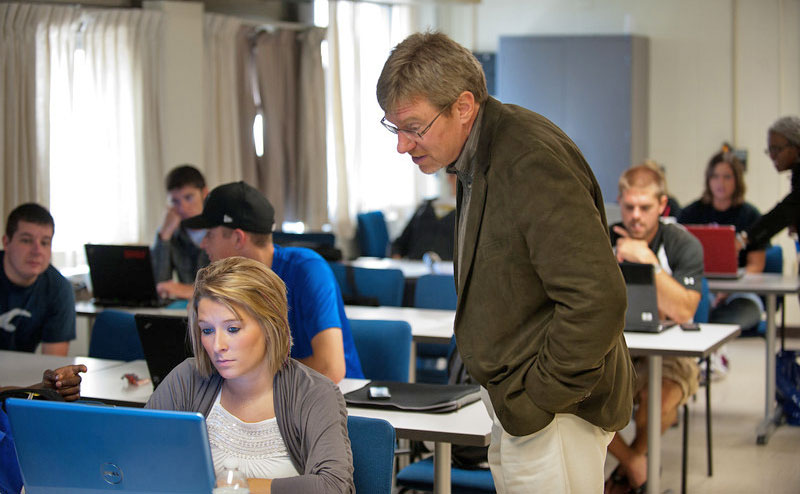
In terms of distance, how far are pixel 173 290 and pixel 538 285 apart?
10.8 ft

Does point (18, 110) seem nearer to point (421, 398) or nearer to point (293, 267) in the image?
point (293, 267)

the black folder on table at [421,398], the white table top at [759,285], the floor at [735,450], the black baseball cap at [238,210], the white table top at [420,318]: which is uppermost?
the black baseball cap at [238,210]

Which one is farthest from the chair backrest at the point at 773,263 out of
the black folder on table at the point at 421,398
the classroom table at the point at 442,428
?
the classroom table at the point at 442,428

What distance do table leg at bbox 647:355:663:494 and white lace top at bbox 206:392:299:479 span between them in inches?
74.5

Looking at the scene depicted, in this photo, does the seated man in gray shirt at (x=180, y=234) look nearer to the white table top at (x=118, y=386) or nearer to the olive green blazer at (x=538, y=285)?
the white table top at (x=118, y=386)

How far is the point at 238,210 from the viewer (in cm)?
305

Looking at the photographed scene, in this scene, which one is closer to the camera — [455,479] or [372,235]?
[455,479]

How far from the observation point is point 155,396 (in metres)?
2.27

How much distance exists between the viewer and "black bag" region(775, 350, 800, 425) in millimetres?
5180

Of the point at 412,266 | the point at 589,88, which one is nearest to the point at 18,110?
the point at 412,266

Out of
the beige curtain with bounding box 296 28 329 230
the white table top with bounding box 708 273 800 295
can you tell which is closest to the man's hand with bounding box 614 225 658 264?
the white table top with bounding box 708 273 800 295

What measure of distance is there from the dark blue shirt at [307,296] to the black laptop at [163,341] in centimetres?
37

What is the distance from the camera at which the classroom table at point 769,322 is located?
508 cm

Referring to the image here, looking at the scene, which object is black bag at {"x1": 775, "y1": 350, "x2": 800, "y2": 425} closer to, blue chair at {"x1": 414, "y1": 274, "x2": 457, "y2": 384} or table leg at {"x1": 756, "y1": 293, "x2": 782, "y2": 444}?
table leg at {"x1": 756, "y1": 293, "x2": 782, "y2": 444}
